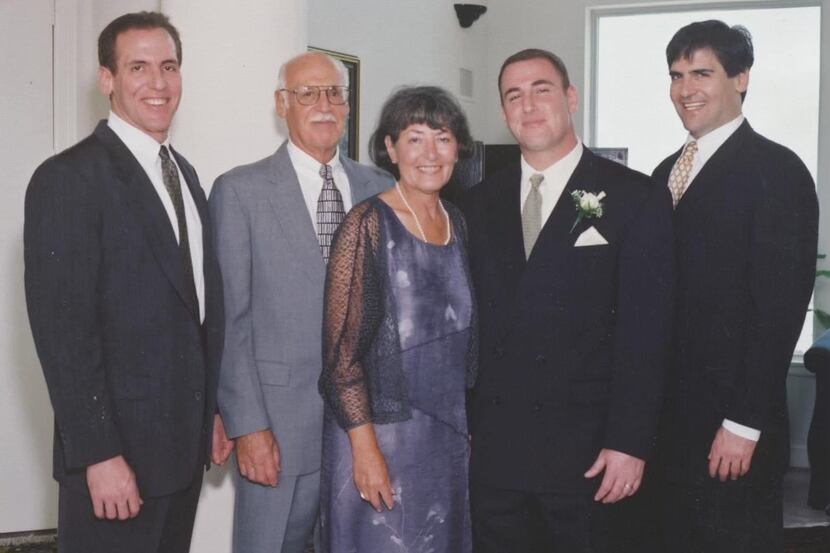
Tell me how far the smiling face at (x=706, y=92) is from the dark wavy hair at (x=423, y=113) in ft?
2.23

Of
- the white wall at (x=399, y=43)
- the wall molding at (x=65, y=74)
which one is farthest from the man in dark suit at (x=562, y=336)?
the wall molding at (x=65, y=74)

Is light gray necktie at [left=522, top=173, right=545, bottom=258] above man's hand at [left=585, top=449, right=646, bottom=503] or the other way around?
above

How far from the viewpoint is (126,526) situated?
2.26 metres

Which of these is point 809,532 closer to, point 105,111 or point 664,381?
point 664,381

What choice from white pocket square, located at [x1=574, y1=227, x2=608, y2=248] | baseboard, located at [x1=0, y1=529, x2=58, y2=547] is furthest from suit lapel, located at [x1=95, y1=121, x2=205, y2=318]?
baseboard, located at [x1=0, y1=529, x2=58, y2=547]

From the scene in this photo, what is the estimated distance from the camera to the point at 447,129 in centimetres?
250

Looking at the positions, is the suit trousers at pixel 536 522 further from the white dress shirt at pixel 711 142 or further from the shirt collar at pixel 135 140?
the shirt collar at pixel 135 140

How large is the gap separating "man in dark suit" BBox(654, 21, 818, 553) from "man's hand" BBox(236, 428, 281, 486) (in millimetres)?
1058

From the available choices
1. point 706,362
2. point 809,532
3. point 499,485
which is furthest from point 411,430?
point 809,532

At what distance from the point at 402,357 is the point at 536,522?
1.87 feet

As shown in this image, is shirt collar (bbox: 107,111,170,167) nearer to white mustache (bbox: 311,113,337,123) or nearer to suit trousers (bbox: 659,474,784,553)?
white mustache (bbox: 311,113,337,123)

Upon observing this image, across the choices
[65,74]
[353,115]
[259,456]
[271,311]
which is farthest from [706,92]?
[353,115]

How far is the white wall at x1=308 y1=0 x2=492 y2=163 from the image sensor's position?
526cm

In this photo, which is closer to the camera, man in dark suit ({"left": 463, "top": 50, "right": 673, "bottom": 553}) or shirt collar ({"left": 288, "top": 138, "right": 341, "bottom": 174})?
man in dark suit ({"left": 463, "top": 50, "right": 673, "bottom": 553})
